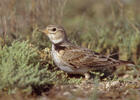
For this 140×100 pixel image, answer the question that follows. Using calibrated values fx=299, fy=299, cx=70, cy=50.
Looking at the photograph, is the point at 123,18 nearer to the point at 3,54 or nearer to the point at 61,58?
the point at 61,58

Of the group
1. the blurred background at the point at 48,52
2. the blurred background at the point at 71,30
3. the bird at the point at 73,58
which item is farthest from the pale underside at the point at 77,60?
the blurred background at the point at 71,30

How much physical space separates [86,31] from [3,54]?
3.68 meters

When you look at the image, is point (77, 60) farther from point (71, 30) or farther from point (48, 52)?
point (71, 30)

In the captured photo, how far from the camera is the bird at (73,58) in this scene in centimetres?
598

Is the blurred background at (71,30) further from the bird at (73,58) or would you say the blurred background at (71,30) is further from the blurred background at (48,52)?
the bird at (73,58)

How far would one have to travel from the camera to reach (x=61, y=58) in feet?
19.6

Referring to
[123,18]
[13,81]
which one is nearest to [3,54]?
[13,81]

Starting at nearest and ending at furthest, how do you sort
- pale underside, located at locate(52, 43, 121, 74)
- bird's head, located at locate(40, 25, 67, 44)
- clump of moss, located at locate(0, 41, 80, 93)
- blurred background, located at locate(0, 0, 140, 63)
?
clump of moss, located at locate(0, 41, 80, 93), pale underside, located at locate(52, 43, 121, 74), bird's head, located at locate(40, 25, 67, 44), blurred background, located at locate(0, 0, 140, 63)

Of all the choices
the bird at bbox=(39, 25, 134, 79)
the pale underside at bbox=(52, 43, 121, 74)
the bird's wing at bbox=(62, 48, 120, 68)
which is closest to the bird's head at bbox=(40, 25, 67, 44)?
the bird at bbox=(39, 25, 134, 79)

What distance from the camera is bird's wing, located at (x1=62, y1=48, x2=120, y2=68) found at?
6.02 meters

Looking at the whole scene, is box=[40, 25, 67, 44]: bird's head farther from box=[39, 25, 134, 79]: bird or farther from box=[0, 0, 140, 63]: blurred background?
box=[0, 0, 140, 63]: blurred background

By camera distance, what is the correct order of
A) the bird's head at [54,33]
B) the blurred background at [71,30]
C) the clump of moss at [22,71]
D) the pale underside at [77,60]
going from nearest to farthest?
the clump of moss at [22,71] < the pale underside at [77,60] < the bird's head at [54,33] < the blurred background at [71,30]

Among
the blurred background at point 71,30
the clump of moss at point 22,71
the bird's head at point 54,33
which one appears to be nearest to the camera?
the clump of moss at point 22,71

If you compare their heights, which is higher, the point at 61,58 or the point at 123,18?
the point at 123,18
